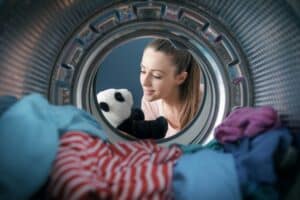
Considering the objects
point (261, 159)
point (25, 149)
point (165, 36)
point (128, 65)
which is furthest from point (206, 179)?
point (128, 65)

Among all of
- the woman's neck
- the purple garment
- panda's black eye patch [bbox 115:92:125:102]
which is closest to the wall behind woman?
the woman's neck

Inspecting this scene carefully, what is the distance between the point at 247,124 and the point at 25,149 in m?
0.31

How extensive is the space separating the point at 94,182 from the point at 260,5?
0.35m

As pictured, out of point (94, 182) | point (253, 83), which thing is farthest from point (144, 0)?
point (94, 182)

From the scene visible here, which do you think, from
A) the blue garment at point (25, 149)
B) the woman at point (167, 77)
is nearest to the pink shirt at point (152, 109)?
the woman at point (167, 77)

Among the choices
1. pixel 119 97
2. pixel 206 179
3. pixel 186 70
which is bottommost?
pixel 206 179

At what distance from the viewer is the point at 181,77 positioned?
161cm

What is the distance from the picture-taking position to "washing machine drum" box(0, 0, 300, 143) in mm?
614

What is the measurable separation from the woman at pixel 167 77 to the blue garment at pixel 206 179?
897 millimetres

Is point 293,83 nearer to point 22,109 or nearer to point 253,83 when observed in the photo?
point 253,83

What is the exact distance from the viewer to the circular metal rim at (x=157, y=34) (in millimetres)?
726

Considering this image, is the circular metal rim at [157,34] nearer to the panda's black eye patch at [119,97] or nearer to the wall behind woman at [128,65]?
the panda's black eye patch at [119,97]

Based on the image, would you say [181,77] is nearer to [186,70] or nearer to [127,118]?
[186,70]

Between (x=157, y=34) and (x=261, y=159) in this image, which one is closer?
(x=261, y=159)
